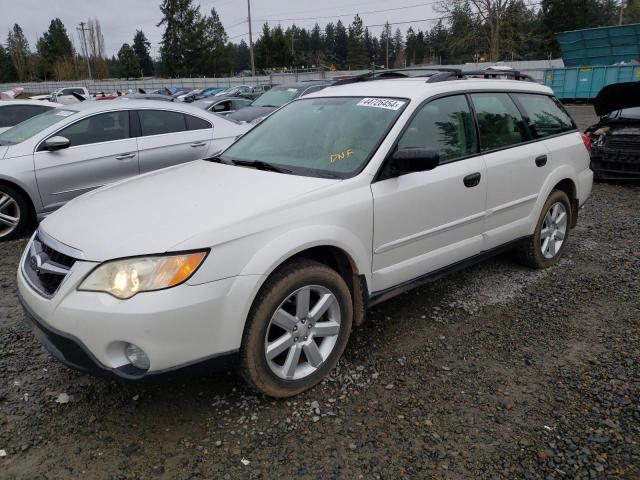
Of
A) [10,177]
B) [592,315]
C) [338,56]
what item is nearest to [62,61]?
[338,56]

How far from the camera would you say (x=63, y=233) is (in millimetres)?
2727

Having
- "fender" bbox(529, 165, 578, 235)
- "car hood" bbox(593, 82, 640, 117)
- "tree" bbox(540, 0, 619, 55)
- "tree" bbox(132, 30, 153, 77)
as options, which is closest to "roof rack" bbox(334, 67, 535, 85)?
"fender" bbox(529, 165, 578, 235)

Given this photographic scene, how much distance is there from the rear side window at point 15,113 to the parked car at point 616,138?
359 inches

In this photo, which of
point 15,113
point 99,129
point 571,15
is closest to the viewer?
point 99,129

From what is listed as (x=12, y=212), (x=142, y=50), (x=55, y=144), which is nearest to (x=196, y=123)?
(x=55, y=144)

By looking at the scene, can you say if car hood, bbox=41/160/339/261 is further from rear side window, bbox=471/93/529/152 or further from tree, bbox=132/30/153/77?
tree, bbox=132/30/153/77

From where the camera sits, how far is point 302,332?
2861 millimetres

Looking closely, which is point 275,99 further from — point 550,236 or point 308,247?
point 308,247

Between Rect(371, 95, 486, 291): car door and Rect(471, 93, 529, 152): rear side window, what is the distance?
131 millimetres

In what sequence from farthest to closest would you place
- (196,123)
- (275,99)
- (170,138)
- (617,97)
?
(275,99)
(617,97)
(196,123)
(170,138)

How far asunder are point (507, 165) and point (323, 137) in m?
1.52

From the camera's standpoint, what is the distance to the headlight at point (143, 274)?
2346mm

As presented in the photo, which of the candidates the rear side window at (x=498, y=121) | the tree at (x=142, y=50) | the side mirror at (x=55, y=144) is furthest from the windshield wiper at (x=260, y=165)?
the tree at (x=142, y=50)

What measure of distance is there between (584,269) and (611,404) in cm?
227
